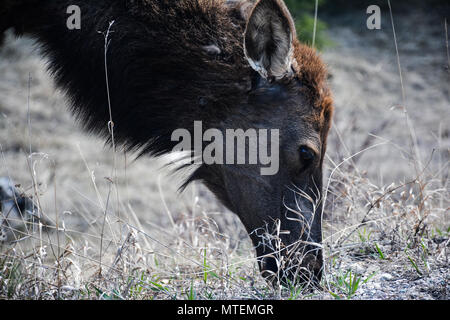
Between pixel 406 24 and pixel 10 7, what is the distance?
11.4 meters

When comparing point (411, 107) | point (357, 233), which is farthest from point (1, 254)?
point (411, 107)

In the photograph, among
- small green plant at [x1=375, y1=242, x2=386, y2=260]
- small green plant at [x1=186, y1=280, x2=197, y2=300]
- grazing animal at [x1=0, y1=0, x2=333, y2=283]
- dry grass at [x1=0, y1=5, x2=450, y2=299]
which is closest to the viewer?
small green plant at [x1=186, y1=280, x2=197, y2=300]

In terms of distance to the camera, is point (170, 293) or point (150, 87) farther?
point (150, 87)

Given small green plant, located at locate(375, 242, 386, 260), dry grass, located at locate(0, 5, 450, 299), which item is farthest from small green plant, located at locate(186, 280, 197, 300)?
small green plant, located at locate(375, 242, 386, 260)

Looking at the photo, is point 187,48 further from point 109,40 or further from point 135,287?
point 135,287

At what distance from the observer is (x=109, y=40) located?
376 cm

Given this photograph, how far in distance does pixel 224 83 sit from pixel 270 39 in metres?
0.43

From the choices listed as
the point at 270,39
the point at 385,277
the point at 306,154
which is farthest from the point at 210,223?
the point at 270,39

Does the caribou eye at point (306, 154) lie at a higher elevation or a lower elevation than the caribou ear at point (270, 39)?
lower

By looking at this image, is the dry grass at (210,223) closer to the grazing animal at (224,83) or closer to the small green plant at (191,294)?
the small green plant at (191,294)

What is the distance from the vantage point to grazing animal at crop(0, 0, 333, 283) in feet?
11.8

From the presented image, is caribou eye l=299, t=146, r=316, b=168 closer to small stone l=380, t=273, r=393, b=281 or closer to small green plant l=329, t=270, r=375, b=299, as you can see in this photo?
small green plant l=329, t=270, r=375, b=299

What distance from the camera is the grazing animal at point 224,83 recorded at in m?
3.59

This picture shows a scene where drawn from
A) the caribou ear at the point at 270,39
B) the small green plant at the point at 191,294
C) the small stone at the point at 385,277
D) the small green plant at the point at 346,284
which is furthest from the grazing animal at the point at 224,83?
the small green plant at the point at 191,294
